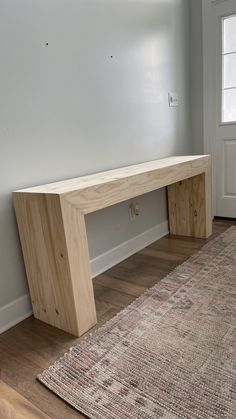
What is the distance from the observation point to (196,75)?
2705mm

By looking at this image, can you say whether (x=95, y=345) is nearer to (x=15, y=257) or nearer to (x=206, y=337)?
(x=206, y=337)

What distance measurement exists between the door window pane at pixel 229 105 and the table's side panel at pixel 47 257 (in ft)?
6.91

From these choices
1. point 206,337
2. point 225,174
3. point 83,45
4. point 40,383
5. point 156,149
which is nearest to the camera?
point 40,383

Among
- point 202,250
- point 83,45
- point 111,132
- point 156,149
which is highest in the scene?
point 83,45

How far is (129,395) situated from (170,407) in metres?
0.14

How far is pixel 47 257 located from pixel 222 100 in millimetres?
2201

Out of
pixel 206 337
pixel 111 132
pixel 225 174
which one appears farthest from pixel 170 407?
pixel 225 174

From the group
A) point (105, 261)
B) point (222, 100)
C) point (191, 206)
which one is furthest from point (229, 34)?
Answer: point (105, 261)

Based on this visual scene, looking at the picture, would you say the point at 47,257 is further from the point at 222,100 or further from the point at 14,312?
the point at 222,100

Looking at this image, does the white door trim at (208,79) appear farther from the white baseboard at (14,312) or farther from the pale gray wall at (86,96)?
the white baseboard at (14,312)

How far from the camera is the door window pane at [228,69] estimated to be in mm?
2518

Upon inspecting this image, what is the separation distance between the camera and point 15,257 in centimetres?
146

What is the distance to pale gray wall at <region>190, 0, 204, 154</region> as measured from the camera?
2.60 m

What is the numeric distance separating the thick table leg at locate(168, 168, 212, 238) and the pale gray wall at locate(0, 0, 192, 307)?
4.5 inches
